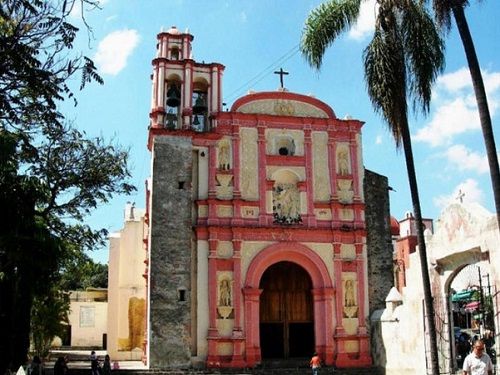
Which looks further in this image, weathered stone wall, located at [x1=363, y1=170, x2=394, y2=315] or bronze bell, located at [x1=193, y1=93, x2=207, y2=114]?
bronze bell, located at [x1=193, y1=93, x2=207, y2=114]

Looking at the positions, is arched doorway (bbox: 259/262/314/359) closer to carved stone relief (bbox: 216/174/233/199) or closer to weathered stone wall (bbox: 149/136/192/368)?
carved stone relief (bbox: 216/174/233/199)

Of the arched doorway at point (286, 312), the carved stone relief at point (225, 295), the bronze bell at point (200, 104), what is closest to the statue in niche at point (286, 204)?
the arched doorway at point (286, 312)

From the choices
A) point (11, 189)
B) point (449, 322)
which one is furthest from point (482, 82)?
point (11, 189)

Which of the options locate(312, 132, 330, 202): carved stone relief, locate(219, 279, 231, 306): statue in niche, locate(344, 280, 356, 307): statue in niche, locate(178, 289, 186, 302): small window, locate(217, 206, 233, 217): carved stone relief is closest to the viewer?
locate(178, 289, 186, 302): small window

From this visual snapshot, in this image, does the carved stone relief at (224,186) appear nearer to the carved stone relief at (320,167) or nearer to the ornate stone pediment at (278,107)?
the ornate stone pediment at (278,107)

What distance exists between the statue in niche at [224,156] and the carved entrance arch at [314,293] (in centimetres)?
350

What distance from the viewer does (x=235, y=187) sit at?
2383 cm

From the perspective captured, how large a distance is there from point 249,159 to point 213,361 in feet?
24.8

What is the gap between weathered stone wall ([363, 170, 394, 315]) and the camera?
79.3 feet

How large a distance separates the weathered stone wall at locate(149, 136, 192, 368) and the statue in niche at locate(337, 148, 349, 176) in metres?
6.00

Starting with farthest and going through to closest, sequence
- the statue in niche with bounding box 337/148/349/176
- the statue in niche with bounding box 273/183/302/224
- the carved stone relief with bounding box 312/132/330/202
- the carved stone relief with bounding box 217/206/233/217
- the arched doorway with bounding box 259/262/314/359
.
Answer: the statue in niche with bounding box 337/148/349/176, the carved stone relief with bounding box 312/132/330/202, the arched doorway with bounding box 259/262/314/359, the statue in niche with bounding box 273/183/302/224, the carved stone relief with bounding box 217/206/233/217

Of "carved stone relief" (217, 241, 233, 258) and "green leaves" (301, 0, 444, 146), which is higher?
"green leaves" (301, 0, 444, 146)

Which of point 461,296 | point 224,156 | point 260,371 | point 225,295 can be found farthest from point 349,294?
point 224,156

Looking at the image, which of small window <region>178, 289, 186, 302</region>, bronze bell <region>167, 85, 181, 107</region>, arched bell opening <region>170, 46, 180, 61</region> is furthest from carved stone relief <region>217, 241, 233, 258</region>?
arched bell opening <region>170, 46, 180, 61</region>
